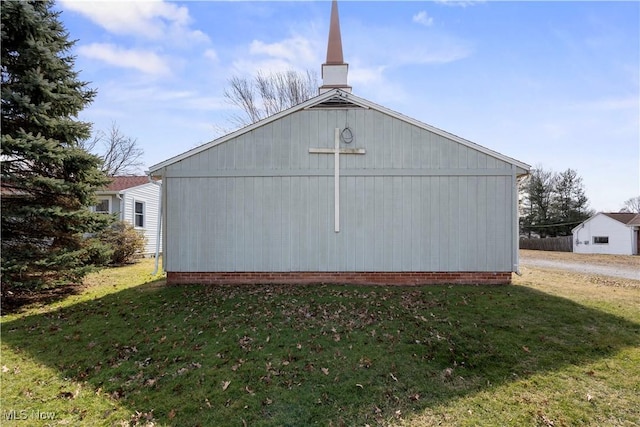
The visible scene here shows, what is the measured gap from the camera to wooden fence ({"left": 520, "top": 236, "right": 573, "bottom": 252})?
3359 cm

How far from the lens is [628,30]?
835 cm

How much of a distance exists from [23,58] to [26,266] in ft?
15.4

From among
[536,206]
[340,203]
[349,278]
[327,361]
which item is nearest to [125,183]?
[340,203]

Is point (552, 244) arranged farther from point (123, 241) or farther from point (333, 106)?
point (123, 241)

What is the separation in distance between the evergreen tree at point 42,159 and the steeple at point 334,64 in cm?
673

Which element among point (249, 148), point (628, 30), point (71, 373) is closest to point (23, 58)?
point (249, 148)

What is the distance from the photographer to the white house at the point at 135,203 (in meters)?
15.1

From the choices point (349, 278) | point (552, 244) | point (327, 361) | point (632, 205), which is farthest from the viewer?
point (632, 205)

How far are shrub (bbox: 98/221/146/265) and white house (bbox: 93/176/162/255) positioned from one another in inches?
23.5

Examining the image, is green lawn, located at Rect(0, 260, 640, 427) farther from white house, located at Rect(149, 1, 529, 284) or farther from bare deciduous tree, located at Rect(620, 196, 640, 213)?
bare deciduous tree, located at Rect(620, 196, 640, 213)

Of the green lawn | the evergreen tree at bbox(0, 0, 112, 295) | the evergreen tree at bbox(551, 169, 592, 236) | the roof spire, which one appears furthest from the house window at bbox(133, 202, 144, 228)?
the evergreen tree at bbox(551, 169, 592, 236)

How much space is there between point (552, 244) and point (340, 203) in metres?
34.5

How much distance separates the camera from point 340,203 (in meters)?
8.62

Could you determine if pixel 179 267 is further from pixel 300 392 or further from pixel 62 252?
pixel 300 392
